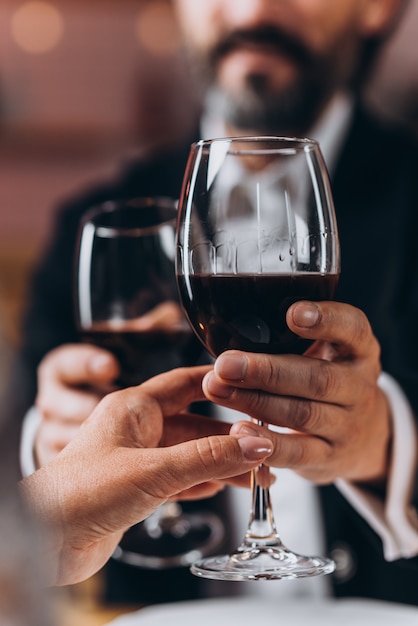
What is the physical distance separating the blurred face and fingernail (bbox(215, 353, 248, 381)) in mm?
1054

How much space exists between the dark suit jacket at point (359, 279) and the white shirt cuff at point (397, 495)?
43 centimetres

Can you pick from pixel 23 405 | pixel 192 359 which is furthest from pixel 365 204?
pixel 23 405

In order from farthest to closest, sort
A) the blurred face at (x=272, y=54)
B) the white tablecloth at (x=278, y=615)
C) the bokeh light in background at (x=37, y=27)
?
the bokeh light in background at (x=37, y=27) → the blurred face at (x=272, y=54) → the white tablecloth at (x=278, y=615)

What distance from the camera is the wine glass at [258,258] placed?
50 centimetres

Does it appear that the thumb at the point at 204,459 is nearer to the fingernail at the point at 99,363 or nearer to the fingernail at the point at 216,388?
the fingernail at the point at 216,388

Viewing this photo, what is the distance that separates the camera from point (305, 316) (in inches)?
19.1

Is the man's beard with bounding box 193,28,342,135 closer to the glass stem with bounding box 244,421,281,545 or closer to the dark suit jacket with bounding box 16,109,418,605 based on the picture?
the dark suit jacket with bounding box 16,109,418,605

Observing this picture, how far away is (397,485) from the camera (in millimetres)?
765

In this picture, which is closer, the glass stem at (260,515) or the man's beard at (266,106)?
the glass stem at (260,515)

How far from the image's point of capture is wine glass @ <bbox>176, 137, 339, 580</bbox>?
1.65ft

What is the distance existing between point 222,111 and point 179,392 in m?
1.08

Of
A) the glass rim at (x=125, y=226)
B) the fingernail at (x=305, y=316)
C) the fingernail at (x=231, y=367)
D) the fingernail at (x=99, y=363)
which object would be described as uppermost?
the glass rim at (x=125, y=226)

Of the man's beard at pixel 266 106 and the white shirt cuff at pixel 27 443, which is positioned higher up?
the man's beard at pixel 266 106

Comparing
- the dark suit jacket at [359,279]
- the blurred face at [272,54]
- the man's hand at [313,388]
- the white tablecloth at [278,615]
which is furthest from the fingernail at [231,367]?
the blurred face at [272,54]
